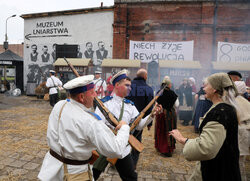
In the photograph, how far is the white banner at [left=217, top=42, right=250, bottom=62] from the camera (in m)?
13.9

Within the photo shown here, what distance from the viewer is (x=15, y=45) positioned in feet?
156

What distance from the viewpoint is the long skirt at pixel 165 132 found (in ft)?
16.0

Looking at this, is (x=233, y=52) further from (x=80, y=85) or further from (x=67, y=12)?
(x=80, y=85)

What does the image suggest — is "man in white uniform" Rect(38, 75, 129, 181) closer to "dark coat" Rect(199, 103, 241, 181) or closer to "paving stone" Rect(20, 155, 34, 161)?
"dark coat" Rect(199, 103, 241, 181)

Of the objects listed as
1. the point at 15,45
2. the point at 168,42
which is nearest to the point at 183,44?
the point at 168,42

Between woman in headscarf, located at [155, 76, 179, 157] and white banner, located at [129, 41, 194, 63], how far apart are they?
9.84m

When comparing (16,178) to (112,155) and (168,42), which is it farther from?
(168,42)

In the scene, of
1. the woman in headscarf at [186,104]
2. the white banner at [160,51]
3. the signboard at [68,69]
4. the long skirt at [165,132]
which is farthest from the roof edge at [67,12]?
the long skirt at [165,132]

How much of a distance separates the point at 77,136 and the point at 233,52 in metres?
15.3

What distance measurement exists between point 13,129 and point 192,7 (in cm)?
1397

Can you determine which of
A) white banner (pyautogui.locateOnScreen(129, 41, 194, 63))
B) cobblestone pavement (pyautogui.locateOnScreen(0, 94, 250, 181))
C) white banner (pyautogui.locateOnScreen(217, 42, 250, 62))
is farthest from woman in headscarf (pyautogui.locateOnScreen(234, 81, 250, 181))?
white banner (pyautogui.locateOnScreen(217, 42, 250, 62))

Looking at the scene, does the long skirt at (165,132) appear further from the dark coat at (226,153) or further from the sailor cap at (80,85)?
the sailor cap at (80,85)

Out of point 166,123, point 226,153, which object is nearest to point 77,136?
point 226,153

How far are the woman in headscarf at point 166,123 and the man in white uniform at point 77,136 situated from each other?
3307 millimetres
